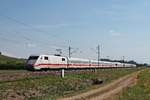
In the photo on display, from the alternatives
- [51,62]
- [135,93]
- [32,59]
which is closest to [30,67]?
[32,59]

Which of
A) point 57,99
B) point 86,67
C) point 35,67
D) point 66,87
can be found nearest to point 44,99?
point 57,99

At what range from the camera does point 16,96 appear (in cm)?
2439

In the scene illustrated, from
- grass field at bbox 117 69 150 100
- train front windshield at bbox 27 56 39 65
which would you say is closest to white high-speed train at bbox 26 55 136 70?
train front windshield at bbox 27 56 39 65

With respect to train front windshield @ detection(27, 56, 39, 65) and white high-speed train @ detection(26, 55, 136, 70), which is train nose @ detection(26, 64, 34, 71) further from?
train front windshield @ detection(27, 56, 39, 65)

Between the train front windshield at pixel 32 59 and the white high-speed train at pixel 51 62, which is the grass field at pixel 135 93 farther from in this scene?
the train front windshield at pixel 32 59

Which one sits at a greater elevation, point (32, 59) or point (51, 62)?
point (32, 59)

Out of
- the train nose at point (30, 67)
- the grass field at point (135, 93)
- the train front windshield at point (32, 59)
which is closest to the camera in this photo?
the grass field at point (135, 93)

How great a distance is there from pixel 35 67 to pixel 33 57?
2.69 metres

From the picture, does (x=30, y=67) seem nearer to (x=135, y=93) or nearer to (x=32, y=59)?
(x=32, y=59)

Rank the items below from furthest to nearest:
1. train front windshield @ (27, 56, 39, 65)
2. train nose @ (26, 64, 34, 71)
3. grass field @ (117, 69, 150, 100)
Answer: train front windshield @ (27, 56, 39, 65) < train nose @ (26, 64, 34, 71) < grass field @ (117, 69, 150, 100)

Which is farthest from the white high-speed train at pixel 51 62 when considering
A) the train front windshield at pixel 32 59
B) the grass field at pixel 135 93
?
the grass field at pixel 135 93

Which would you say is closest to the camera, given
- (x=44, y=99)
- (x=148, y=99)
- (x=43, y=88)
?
(x=44, y=99)

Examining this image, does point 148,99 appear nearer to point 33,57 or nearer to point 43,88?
point 43,88

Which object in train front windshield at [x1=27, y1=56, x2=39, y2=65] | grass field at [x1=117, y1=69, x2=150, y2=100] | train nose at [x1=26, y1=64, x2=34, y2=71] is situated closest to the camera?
grass field at [x1=117, y1=69, x2=150, y2=100]
